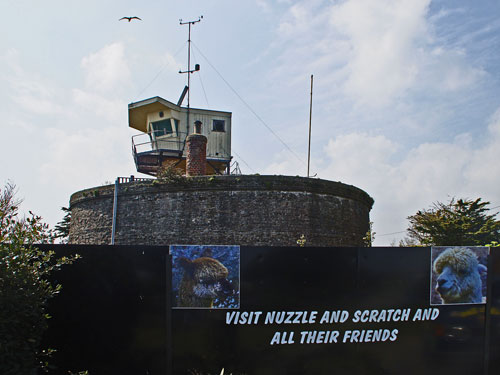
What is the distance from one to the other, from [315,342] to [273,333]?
56cm

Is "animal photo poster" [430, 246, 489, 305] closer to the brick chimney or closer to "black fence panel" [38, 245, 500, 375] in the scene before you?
"black fence panel" [38, 245, 500, 375]

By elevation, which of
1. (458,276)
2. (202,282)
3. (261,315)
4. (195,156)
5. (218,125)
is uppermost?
(218,125)

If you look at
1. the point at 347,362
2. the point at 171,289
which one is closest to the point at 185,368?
the point at 171,289

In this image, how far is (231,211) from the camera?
43.7ft

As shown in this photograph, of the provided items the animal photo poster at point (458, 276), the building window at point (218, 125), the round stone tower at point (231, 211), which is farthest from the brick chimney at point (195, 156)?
the animal photo poster at point (458, 276)

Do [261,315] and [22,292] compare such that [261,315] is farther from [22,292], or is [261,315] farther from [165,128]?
[165,128]

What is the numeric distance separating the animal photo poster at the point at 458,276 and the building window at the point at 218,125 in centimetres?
1825

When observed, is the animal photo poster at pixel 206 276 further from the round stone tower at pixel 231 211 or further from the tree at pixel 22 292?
the round stone tower at pixel 231 211

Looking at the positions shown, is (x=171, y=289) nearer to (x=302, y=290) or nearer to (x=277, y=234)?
(x=302, y=290)

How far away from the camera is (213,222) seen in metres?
13.3

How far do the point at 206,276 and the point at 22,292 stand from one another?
6.45 feet

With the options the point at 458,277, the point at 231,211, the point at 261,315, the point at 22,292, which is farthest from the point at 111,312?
the point at 231,211

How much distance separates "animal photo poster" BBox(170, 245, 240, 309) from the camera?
175 inches

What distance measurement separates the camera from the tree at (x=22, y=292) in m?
3.42
